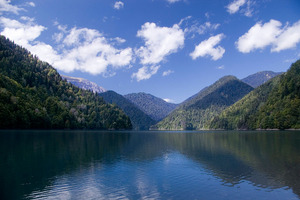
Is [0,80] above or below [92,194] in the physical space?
above

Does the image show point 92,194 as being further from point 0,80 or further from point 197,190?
point 0,80

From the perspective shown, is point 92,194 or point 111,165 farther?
point 111,165

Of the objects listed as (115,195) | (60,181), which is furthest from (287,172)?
(60,181)

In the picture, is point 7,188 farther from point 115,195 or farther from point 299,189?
point 299,189

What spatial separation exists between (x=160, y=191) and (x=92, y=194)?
7.48 meters

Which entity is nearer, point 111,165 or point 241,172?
point 241,172

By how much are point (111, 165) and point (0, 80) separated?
158789 millimetres

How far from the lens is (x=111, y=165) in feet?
132

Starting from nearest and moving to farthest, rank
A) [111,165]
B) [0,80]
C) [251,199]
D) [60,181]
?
1. [251,199]
2. [60,181]
3. [111,165]
4. [0,80]

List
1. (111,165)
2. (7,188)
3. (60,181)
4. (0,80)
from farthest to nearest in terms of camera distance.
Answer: (0,80), (111,165), (60,181), (7,188)

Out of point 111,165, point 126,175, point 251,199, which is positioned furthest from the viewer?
point 111,165

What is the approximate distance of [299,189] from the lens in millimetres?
25875

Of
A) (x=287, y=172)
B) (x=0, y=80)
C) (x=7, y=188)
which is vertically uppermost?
(x=0, y=80)

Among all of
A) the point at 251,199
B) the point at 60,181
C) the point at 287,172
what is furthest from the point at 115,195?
the point at 287,172
